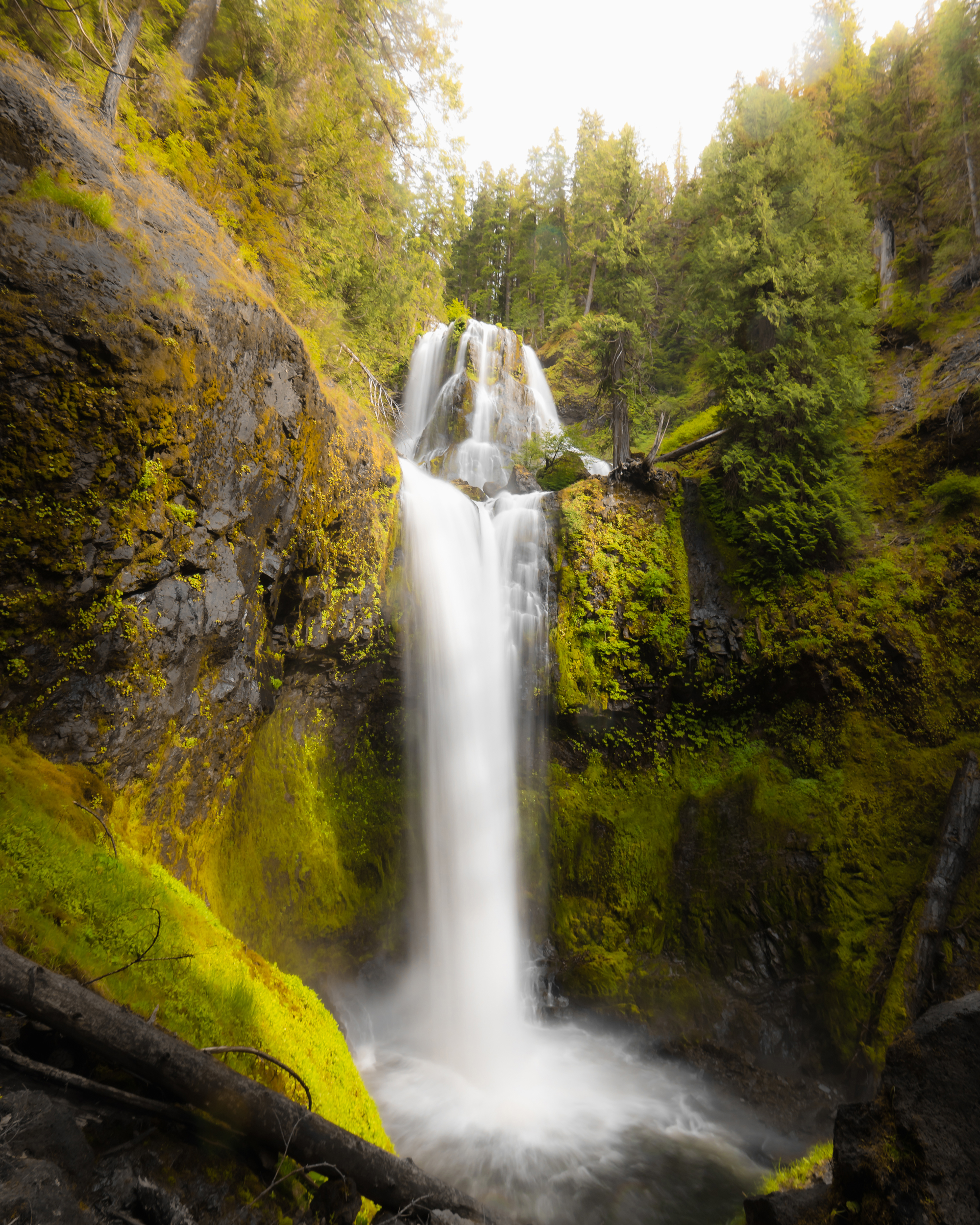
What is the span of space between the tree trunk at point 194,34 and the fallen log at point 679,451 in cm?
786

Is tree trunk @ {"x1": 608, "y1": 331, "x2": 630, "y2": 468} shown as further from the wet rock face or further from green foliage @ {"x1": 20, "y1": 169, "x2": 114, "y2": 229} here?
green foliage @ {"x1": 20, "y1": 169, "x2": 114, "y2": 229}

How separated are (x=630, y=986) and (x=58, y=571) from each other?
26.7ft

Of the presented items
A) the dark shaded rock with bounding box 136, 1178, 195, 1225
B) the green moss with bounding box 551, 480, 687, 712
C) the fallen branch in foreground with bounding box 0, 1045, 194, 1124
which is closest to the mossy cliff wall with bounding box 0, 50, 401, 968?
the fallen branch in foreground with bounding box 0, 1045, 194, 1124

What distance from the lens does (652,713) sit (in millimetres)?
8648

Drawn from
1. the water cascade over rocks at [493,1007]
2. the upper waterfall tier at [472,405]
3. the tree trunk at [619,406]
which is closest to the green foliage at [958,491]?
the tree trunk at [619,406]

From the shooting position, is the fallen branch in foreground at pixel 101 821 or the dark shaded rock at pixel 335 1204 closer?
the dark shaded rock at pixel 335 1204

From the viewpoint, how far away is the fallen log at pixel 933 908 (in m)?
5.71

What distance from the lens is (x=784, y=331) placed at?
8.95 meters

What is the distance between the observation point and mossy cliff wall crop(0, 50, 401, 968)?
375cm

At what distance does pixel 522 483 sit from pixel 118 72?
9.48 metres

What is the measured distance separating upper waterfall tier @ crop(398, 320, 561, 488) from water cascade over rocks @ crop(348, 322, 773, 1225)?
6.11 meters

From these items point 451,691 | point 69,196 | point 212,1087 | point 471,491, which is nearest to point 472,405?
point 471,491

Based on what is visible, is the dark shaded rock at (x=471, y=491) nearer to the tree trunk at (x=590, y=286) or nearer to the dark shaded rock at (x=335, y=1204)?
the dark shaded rock at (x=335, y=1204)

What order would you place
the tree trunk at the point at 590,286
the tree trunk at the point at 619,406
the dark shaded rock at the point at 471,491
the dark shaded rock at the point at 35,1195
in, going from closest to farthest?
the dark shaded rock at the point at 35,1195, the dark shaded rock at the point at 471,491, the tree trunk at the point at 619,406, the tree trunk at the point at 590,286
